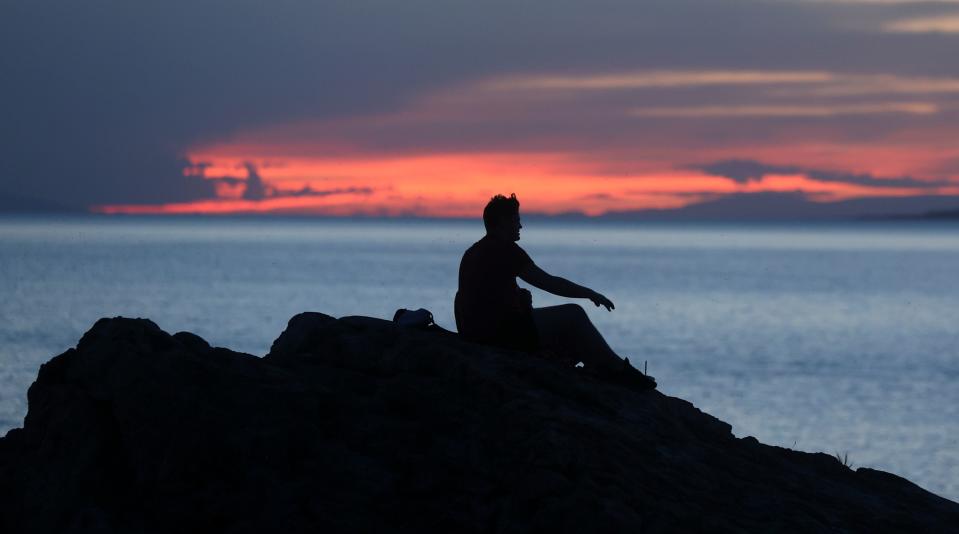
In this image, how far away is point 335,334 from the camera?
10.5 meters

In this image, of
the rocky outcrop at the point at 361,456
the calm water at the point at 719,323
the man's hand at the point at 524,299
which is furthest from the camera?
the calm water at the point at 719,323

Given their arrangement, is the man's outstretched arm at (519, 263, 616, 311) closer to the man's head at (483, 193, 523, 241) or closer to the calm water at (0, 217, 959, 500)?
the man's head at (483, 193, 523, 241)

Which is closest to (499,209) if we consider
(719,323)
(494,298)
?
(494,298)

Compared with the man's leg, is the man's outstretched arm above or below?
above

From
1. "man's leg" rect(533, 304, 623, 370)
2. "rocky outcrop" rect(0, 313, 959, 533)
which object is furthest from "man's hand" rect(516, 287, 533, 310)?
"rocky outcrop" rect(0, 313, 959, 533)

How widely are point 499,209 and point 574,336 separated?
1.31 meters

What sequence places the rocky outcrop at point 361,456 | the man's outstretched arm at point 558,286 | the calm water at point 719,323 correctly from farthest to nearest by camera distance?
the calm water at point 719,323, the man's outstretched arm at point 558,286, the rocky outcrop at point 361,456

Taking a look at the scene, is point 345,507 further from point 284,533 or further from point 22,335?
point 22,335

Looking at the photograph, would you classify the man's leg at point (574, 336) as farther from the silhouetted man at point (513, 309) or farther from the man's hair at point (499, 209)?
the man's hair at point (499, 209)

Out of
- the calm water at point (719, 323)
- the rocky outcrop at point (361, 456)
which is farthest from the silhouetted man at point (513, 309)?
the calm water at point (719, 323)

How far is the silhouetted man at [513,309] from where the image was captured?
10398mm

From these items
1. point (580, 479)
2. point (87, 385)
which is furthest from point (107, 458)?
point (580, 479)

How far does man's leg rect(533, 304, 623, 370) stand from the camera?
417 inches

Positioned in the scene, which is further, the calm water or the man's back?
the calm water
